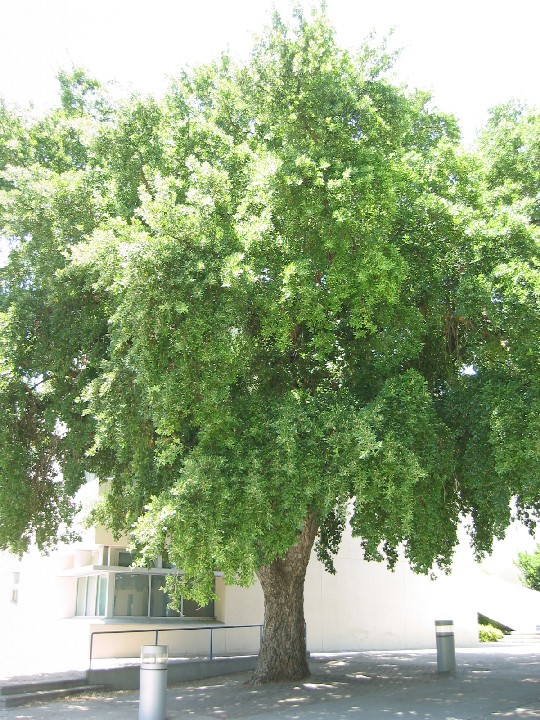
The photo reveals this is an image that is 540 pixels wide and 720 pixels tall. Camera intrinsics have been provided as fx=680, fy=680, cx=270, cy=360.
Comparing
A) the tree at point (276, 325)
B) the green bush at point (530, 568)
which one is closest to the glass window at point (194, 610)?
the tree at point (276, 325)

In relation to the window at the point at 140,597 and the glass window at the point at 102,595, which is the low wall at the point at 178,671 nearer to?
the window at the point at 140,597

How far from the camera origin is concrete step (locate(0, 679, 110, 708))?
12.7 meters

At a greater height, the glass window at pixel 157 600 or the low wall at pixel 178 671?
the glass window at pixel 157 600

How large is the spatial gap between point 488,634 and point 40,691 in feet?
67.4

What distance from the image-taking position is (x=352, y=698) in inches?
498

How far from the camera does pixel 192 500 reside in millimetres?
10133

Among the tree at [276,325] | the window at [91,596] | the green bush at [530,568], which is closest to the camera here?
the tree at [276,325]

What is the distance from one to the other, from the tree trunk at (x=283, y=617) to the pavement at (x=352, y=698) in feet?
1.22

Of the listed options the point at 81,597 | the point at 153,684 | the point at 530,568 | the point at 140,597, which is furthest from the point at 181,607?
the point at 530,568

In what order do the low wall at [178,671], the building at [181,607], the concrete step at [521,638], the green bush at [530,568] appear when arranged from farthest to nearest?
the green bush at [530,568] → the concrete step at [521,638] → the building at [181,607] → the low wall at [178,671]

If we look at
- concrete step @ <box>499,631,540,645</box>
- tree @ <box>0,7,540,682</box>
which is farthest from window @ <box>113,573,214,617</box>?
concrete step @ <box>499,631,540,645</box>

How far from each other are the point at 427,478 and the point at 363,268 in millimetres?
3559

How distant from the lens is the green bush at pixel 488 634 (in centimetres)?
2784

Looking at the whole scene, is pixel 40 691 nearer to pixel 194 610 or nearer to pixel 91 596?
pixel 91 596
